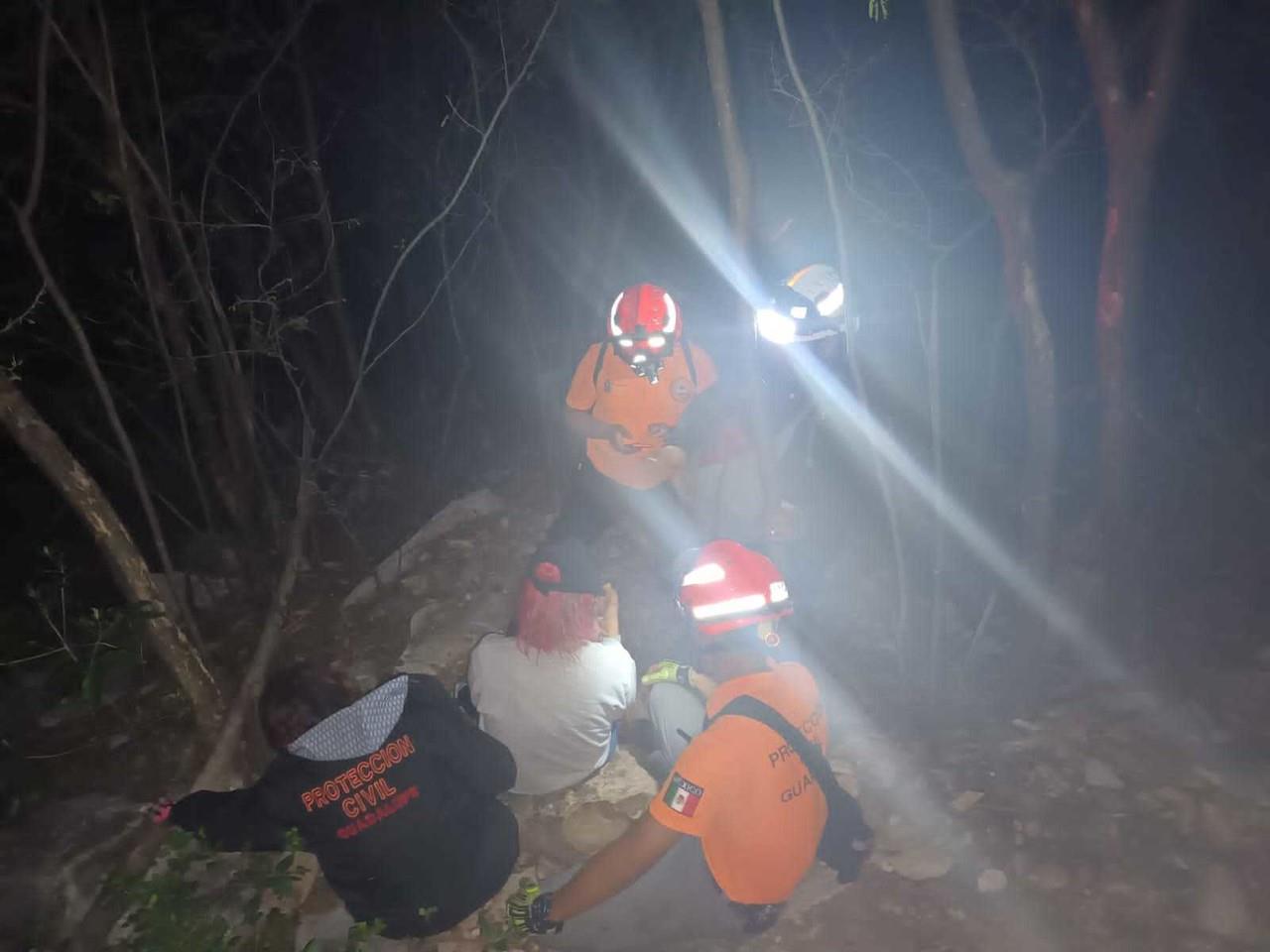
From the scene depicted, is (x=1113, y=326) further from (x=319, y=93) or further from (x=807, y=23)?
(x=319, y=93)

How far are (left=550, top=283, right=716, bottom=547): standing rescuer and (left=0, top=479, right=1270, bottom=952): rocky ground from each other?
61.8 inches

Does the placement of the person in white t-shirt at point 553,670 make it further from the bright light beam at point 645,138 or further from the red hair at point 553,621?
the bright light beam at point 645,138

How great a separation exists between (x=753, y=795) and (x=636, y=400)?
2916 millimetres

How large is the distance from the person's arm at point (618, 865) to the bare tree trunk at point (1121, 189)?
3243 millimetres

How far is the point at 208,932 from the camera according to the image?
2.74m

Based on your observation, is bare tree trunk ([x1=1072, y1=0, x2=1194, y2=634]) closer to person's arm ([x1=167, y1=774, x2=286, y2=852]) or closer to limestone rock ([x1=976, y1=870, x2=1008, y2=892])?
limestone rock ([x1=976, y1=870, x2=1008, y2=892])

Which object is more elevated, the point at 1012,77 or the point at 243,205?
the point at 243,205

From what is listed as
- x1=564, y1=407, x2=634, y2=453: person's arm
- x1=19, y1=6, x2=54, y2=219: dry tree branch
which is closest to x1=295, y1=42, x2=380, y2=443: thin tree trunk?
x1=19, y1=6, x2=54, y2=219: dry tree branch

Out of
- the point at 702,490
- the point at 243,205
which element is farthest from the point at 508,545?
the point at 243,205

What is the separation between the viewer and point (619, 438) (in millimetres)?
4926

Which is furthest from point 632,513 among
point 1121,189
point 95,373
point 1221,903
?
point 1221,903

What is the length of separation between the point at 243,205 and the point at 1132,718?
9.49 m

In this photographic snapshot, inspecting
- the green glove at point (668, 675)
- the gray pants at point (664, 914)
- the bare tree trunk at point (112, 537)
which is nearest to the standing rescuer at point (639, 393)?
the green glove at point (668, 675)

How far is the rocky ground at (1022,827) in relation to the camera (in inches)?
108
